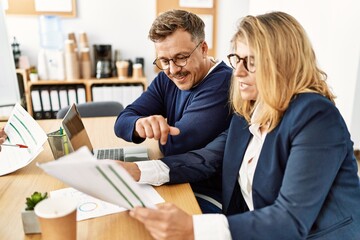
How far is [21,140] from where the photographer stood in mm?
1379

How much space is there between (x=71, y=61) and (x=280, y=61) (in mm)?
2989

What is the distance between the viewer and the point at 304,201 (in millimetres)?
843

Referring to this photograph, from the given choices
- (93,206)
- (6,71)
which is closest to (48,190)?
(93,206)

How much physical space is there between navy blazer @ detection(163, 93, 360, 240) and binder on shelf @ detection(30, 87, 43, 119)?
8.97ft

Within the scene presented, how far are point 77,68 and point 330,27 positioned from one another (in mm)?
2505

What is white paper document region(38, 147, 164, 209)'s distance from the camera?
0.66 meters

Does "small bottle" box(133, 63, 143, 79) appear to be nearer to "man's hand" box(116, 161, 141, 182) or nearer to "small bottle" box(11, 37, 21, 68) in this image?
"small bottle" box(11, 37, 21, 68)

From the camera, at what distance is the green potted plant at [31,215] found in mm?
871

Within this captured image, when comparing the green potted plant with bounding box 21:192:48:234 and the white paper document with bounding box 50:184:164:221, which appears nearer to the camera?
the green potted plant with bounding box 21:192:48:234

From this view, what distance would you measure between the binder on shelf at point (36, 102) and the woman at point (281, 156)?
9.01 feet

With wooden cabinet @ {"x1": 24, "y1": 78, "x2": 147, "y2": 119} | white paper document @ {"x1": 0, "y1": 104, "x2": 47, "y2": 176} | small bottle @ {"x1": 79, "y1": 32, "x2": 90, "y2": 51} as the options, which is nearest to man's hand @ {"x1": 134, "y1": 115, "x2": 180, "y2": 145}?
white paper document @ {"x1": 0, "y1": 104, "x2": 47, "y2": 176}

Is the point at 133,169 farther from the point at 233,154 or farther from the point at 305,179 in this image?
the point at 305,179

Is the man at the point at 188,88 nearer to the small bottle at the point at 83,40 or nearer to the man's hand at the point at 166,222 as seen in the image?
the man's hand at the point at 166,222

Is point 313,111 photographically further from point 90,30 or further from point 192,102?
point 90,30
